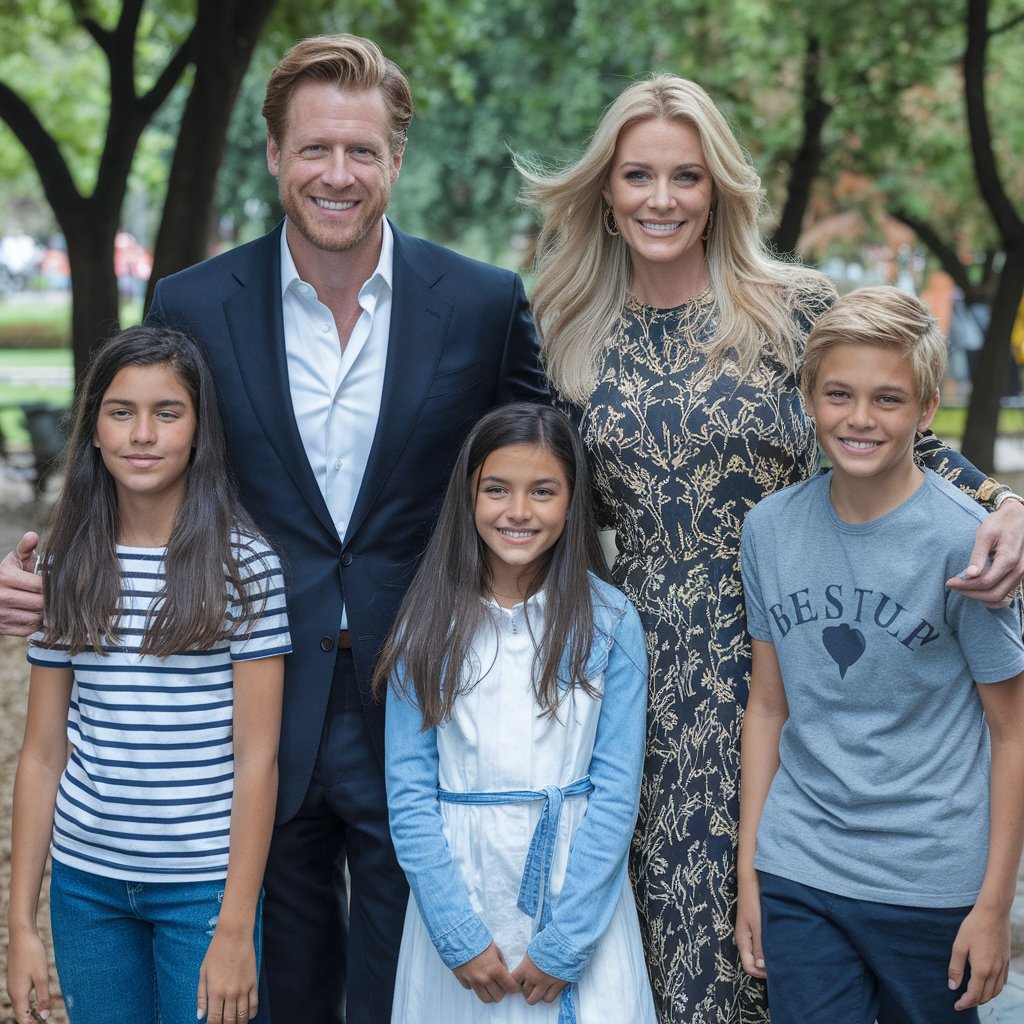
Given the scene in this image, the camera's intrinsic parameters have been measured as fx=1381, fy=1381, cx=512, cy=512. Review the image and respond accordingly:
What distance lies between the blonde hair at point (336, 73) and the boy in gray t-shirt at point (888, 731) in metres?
1.23

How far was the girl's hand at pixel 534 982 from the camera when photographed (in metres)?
2.86

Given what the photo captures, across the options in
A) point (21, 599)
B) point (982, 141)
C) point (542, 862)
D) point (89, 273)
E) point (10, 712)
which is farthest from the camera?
point (982, 141)

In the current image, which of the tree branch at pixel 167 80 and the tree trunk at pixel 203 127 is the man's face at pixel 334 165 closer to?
the tree trunk at pixel 203 127

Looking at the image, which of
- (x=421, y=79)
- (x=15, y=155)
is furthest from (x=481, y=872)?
(x=15, y=155)

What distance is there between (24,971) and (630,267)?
2184 mm

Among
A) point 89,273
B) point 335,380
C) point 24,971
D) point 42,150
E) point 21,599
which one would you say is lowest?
point 24,971

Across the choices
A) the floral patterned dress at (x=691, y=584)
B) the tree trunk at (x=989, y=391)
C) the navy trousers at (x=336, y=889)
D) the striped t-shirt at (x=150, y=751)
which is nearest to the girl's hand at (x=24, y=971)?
the striped t-shirt at (x=150, y=751)

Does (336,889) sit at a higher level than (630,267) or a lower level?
lower

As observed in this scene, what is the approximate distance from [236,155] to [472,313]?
28.5m

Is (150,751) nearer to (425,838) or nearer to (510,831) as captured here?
(425,838)

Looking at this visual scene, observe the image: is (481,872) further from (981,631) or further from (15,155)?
(15,155)

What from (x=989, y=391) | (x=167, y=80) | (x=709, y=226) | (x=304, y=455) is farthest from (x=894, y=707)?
(x=989, y=391)

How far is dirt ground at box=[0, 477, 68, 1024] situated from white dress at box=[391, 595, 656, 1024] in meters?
2.28

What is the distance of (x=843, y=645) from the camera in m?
2.80
